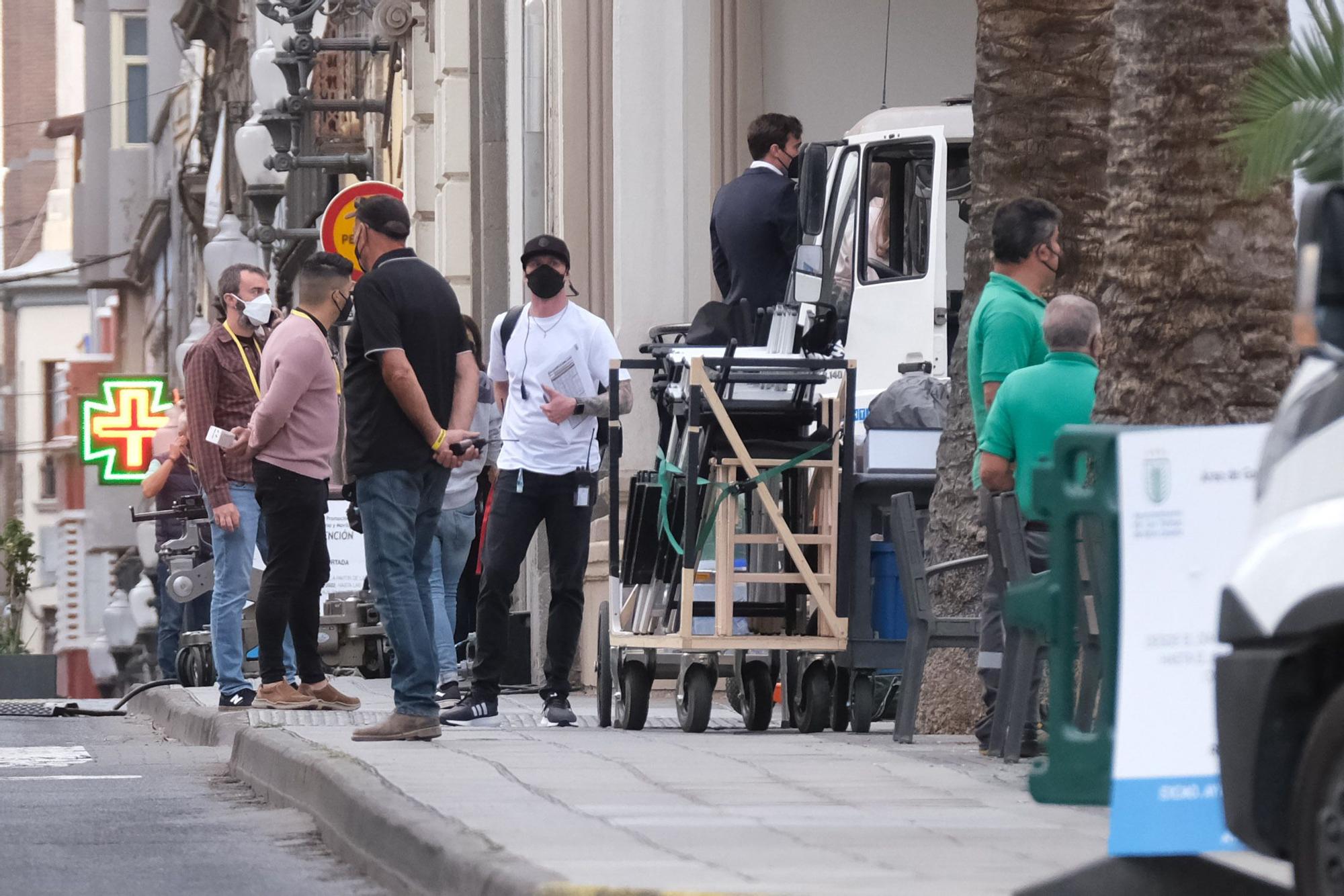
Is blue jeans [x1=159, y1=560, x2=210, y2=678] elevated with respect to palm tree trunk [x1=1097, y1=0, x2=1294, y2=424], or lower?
lower

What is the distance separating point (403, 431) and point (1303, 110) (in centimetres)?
342

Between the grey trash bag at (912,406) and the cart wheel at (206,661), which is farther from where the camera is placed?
the cart wheel at (206,661)

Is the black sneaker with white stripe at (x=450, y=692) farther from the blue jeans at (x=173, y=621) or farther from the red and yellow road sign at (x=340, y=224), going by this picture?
the red and yellow road sign at (x=340, y=224)

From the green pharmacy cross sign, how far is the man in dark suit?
97.7 feet

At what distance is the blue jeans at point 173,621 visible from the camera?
17172mm

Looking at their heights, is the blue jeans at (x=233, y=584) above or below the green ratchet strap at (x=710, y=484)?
below

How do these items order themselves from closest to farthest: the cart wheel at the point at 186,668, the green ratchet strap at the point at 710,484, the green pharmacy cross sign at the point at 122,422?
the green ratchet strap at the point at 710,484, the cart wheel at the point at 186,668, the green pharmacy cross sign at the point at 122,422

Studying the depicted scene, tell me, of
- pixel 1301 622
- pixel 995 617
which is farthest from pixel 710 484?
pixel 1301 622

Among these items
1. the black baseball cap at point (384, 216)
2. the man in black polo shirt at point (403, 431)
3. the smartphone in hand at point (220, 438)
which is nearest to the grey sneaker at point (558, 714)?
the man in black polo shirt at point (403, 431)

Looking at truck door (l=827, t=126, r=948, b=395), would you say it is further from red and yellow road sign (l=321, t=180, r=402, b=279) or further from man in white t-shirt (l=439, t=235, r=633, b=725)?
red and yellow road sign (l=321, t=180, r=402, b=279)

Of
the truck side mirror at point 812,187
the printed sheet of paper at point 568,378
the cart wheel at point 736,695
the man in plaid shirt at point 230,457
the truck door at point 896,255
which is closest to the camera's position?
the printed sheet of paper at point 568,378

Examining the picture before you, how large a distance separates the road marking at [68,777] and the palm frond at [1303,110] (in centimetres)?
488

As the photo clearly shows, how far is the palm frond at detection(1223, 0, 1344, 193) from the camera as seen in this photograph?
7812mm

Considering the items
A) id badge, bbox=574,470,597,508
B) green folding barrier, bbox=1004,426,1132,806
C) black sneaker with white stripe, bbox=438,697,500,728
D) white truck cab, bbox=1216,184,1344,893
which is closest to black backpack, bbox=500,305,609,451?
id badge, bbox=574,470,597,508
